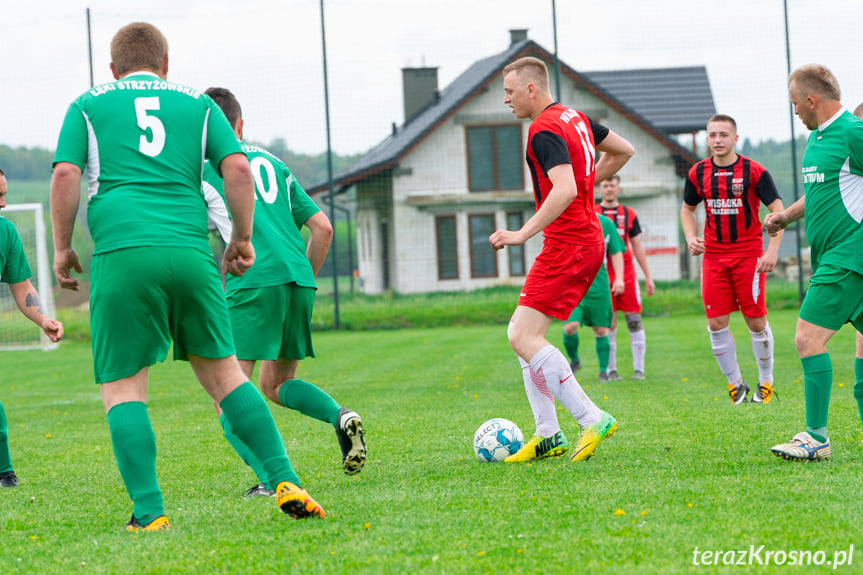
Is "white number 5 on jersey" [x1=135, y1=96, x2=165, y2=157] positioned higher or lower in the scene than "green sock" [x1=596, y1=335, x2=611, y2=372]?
higher

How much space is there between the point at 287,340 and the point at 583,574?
2.40 metres

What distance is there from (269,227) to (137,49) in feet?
3.91

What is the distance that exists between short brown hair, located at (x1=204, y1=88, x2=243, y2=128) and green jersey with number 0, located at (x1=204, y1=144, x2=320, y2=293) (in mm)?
161

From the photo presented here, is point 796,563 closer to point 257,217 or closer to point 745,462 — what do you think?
point 745,462

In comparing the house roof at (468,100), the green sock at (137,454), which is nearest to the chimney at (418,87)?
the house roof at (468,100)

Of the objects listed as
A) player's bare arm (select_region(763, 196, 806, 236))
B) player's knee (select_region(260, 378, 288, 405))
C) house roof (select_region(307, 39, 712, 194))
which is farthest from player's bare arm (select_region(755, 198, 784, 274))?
house roof (select_region(307, 39, 712, 194))

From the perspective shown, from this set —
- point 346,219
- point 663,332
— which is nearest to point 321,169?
point 346,219

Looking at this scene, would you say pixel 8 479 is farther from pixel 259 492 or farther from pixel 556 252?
pixel 556 252

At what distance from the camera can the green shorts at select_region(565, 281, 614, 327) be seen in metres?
9.88

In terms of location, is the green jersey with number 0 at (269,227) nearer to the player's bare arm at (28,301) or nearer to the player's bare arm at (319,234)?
the player's bare arm at (319,234)

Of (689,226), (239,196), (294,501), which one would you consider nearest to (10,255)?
(239,196)

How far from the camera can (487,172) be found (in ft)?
90.6

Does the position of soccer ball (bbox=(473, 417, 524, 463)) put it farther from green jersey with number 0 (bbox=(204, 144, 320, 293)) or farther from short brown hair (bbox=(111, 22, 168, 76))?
short brown hair (bbox=(111, 22, 168, 76))

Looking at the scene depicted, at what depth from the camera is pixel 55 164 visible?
3721 millimetres
